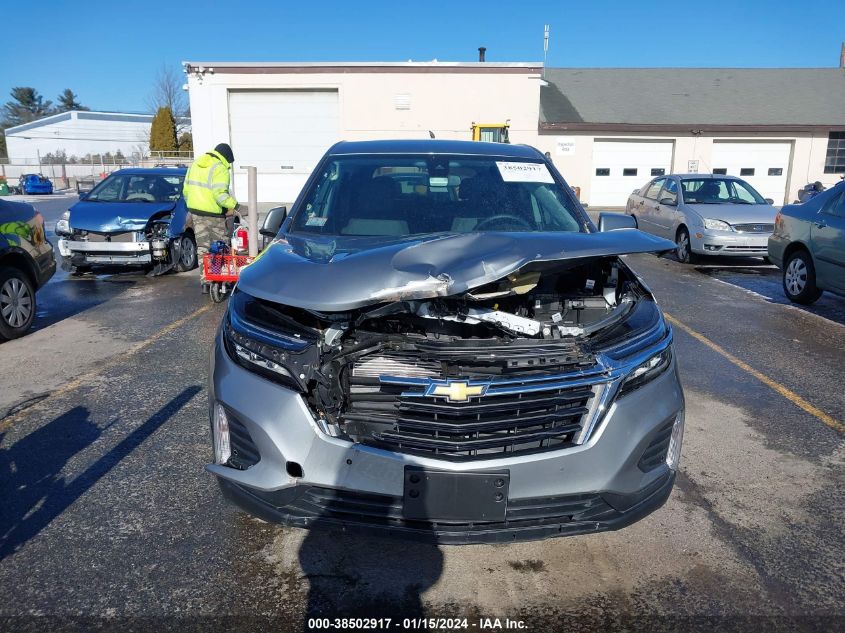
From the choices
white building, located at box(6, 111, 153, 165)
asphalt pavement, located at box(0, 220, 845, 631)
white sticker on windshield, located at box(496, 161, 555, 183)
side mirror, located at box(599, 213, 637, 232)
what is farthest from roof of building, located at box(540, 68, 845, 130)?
white building, located at box(6, 111, 153, 165)

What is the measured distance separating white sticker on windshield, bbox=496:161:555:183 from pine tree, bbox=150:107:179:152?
45856 mm

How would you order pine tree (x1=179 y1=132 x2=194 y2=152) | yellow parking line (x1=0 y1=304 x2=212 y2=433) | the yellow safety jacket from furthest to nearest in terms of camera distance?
pine tree (x1=179 y1=132 x2=194 y2=152), the yellow safety jacket, yellow parking line (x1=0 y1=304 x2=212 y2=433)

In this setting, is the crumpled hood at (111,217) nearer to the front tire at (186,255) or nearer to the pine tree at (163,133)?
the front tire at (186,255)

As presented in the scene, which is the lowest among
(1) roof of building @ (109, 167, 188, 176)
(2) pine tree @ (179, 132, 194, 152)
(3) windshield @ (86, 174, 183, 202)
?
(3) windshield @ (86, 174, 183, 202)

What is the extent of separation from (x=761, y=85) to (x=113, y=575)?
103 ft

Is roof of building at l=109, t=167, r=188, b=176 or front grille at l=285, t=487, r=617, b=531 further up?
roof of building at l=109, t=167, r=188, b=176

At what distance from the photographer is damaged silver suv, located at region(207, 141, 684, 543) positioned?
90.8 inches

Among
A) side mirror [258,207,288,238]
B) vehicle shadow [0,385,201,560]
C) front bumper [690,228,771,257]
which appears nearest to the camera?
vehicle shadow [0,385,201,560]

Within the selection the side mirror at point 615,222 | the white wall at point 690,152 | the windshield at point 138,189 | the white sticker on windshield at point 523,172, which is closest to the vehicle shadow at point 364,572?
the side mirror at point 615,222

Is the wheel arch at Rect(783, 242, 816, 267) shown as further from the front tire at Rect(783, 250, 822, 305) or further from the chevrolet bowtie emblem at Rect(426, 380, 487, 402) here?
the chevrolet bowtie emblem at Rect(426, 380, 487, 402)

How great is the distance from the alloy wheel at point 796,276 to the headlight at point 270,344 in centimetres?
733

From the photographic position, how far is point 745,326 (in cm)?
704

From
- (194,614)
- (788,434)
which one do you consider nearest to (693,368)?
(788,434)

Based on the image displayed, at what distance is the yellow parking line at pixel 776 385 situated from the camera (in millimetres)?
4406
